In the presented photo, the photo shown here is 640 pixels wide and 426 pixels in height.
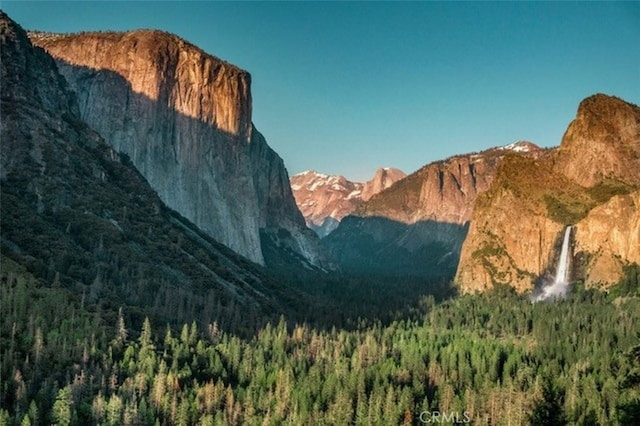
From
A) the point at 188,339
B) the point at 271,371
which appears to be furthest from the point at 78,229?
the point at 271,371

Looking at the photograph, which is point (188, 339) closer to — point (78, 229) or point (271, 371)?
point (271, 371)

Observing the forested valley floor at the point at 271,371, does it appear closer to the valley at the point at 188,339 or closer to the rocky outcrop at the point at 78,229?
the valley at the point at 188,339

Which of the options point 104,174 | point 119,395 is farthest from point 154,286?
point 119,395

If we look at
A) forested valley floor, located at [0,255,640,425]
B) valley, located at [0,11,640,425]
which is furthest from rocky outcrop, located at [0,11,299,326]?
forested valley floor, located at [0,255,640,425]

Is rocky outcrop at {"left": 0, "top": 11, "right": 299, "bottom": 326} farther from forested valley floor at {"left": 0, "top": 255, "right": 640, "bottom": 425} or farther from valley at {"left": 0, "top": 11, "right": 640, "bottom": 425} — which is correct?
forested valley floor at {"left": 0, "top": 255, "right": 640, "bottom": 425}

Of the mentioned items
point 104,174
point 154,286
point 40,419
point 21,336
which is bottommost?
point 40,419

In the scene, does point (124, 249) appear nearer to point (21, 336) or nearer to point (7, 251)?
point (7, 251)

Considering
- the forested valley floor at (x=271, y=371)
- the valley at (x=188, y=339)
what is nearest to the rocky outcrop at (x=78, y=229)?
the valley at (x=188, y=339)

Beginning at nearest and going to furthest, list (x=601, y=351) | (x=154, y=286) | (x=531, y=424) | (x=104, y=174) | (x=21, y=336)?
Result: (x=531, y=424), (x=21, y=336), (x=601, y=351), (x=154, y=286), (x=104, y=174)

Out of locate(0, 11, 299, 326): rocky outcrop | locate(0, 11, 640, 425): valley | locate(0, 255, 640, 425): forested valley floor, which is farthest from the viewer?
locate(0, 11, 299, 326): rocky outcrop

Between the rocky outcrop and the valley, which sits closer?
the valley

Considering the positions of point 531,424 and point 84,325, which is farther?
point 84,325
